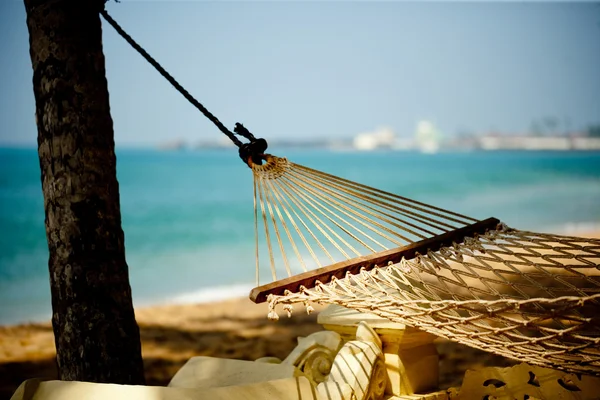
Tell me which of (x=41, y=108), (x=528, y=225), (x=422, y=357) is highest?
(x=41, y=108)

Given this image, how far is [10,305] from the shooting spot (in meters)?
5.91

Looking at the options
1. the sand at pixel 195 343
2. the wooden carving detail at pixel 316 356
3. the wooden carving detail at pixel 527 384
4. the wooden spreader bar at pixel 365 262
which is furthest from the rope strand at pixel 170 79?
the sand at pixel 195 343

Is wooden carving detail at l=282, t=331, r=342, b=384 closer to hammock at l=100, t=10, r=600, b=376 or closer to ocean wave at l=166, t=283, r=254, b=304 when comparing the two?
hammock at l=100, t=10, r=600, b=376

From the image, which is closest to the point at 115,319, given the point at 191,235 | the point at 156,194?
the point at 191,235

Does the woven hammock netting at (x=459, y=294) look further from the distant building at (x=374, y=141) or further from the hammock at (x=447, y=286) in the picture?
the distant building at (x=374, y=141)

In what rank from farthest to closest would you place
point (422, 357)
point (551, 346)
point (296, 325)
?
1. point (296, 325)
2. point (422, 357)
3. point (551, 346)

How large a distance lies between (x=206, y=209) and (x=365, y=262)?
11543mm

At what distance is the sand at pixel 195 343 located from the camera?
285cm

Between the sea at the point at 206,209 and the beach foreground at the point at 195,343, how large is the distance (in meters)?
1.21

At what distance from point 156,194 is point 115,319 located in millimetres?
13457

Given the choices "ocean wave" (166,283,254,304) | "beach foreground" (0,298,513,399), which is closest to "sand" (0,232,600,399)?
"beach foreground" (0,298,513,399)

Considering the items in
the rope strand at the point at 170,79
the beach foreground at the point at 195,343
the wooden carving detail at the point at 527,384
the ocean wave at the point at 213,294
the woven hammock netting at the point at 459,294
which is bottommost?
the ocean wave at the point at 213,294

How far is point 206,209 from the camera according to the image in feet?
42.3

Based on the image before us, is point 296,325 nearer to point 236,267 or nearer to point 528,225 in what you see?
point 236,267
